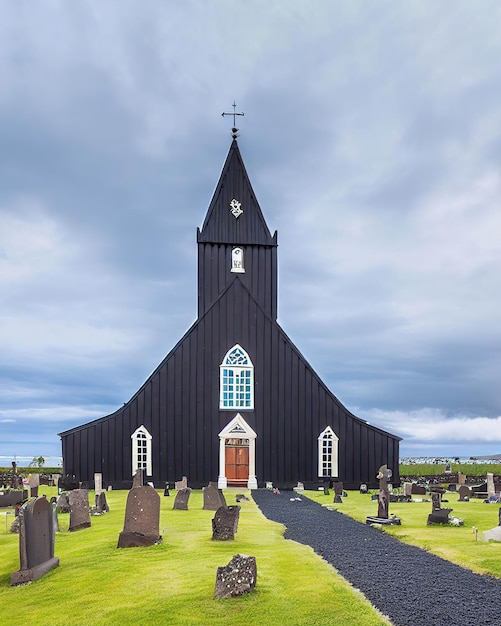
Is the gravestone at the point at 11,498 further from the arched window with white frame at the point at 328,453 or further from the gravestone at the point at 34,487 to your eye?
the arched window with white frame at the point at 328,453

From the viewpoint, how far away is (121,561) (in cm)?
1451

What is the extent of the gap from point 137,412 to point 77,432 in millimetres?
3597

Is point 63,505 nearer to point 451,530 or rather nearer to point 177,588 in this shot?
point 451,530

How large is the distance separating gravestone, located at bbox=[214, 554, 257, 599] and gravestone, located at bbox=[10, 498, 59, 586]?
5.18m

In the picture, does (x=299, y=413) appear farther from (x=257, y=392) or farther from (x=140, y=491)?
(x=140, y=491)

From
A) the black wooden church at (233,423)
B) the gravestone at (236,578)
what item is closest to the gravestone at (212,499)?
the black wooden church at (233,423)

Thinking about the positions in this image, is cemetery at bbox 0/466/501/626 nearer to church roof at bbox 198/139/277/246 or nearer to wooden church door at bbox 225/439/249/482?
wooden church door at bbox 225/439/249/482

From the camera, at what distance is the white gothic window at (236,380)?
39.0 m

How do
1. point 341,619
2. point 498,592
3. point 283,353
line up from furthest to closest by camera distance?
point 283,353, point 498,592, point 341,619

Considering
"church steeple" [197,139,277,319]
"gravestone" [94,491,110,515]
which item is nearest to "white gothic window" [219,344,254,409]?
"church steeple" [197,139,277,319]

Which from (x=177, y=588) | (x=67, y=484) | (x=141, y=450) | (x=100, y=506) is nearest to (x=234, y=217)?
(x=141, y=450)

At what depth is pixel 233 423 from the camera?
126ft

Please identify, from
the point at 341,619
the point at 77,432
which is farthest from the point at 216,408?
the point at 341,619

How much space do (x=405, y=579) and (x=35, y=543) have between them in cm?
813
